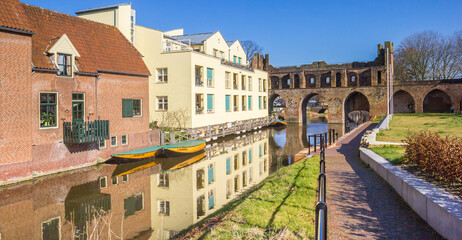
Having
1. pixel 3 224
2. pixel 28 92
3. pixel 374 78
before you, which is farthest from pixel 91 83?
pixel 374 78

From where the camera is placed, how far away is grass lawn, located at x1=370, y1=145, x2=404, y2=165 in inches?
331

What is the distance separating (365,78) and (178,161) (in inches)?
1377

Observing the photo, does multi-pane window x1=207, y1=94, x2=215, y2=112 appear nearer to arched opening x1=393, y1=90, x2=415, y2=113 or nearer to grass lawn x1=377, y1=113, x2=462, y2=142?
grass lawn x1=377, y1=113, x2=462, y2=142

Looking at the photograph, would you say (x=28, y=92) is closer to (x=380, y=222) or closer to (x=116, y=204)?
(x=116, y=204)

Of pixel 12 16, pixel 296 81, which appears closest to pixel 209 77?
pixel 12 16

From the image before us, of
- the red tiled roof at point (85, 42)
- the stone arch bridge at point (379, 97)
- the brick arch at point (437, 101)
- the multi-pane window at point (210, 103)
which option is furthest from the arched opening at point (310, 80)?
the red tiled roof at point (85, 42)

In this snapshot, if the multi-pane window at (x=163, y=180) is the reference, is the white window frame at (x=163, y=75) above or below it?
above

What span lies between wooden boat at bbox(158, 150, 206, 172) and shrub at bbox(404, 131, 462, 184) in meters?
9.88

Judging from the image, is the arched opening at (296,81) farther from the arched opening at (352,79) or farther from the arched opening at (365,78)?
the arched opening at (365,78)

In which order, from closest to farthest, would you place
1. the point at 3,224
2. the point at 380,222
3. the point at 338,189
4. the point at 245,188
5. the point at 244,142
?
the point at 380,222, the point at 338,189, the point at 3,224, the point at 245,188, the point at 244,142

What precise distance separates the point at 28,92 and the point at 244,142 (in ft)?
47.2

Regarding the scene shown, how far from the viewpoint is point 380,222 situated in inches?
209

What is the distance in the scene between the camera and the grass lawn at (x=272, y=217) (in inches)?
206

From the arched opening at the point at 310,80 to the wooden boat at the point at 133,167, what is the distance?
3430 cm
